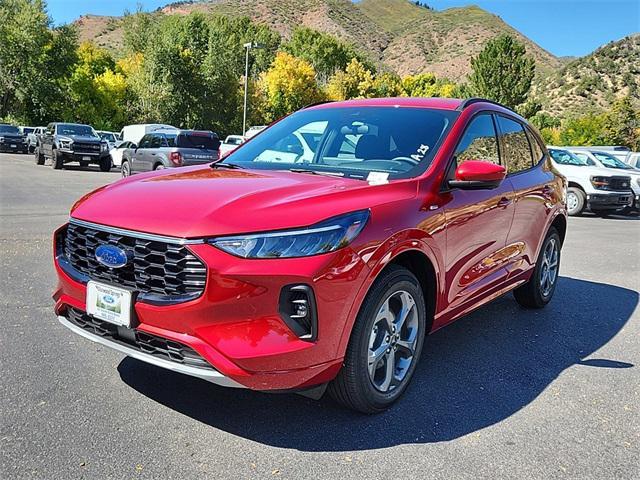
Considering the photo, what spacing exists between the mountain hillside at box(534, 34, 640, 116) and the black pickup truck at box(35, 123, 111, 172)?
49830mm

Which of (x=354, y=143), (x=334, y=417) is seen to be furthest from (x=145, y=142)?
(x=334, y=417)

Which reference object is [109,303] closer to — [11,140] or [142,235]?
[142,235]

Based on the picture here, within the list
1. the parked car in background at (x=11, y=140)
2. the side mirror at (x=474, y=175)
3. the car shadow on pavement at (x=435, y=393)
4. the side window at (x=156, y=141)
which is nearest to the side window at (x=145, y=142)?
the side window at (x=156, y=141)

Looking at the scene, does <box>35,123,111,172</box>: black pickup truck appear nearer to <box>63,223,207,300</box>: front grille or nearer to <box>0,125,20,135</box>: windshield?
<box>0,125,20,135</box>: windshield

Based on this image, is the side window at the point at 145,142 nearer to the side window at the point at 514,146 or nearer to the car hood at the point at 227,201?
the side window at the point at 514,146

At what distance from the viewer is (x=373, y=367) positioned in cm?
307

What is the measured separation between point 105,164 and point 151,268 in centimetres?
2194

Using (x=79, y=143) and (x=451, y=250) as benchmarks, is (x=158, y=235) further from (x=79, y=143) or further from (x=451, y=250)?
(x=79, y=143)

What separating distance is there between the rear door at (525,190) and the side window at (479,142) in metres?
0.21

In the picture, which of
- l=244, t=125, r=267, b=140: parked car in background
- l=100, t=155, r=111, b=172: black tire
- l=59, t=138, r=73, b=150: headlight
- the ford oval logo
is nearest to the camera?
the ford oval logo

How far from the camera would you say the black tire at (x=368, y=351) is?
2883 millimetres

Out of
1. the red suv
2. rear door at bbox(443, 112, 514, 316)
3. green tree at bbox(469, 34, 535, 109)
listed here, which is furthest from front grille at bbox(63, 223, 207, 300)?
green tree at bbox(469, 34, 535, 109)

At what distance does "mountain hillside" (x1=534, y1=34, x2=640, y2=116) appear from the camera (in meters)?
58.1

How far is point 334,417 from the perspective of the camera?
10.2 ft
